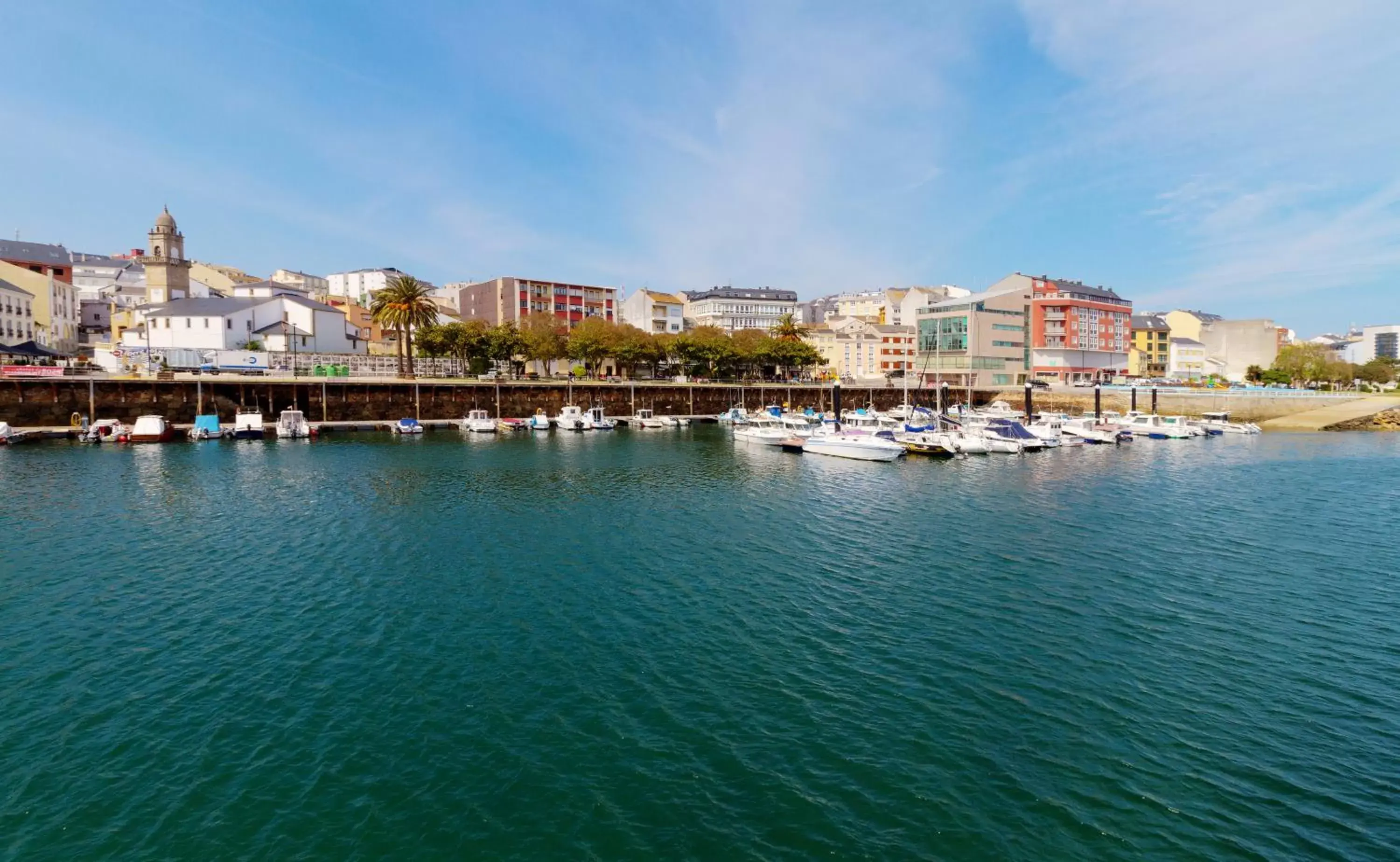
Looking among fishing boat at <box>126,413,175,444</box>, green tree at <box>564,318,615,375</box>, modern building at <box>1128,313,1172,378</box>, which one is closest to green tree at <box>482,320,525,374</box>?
green tree at <box>564,318,615,375</box>

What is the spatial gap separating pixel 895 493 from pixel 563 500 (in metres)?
20.7

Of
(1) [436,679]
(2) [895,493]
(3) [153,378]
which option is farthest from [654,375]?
(1) [436,679]

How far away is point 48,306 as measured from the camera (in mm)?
103875

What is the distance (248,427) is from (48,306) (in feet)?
222

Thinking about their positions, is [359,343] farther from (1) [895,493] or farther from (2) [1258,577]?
(2) [1258,577]

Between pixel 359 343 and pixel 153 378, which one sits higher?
pixel 359 343

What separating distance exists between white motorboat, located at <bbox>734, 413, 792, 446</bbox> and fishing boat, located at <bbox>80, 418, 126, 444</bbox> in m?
58.4

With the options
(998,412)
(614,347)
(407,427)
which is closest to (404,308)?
(407,427)

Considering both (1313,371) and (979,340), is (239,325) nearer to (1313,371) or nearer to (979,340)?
(979,340)

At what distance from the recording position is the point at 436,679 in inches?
675

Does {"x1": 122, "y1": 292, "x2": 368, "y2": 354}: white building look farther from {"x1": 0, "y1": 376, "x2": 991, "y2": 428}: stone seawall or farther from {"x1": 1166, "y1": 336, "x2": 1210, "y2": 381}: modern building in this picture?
{"x1": 1166, "y1": 336, "x2": 1210, "y2": 381}: modern building

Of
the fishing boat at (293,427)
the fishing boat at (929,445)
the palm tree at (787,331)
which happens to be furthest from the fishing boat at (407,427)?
the palm tree at (787,331)

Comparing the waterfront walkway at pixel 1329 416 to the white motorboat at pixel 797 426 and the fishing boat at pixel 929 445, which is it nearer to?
the fishing boat at pixel 929 445

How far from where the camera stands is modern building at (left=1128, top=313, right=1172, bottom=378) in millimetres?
166250
